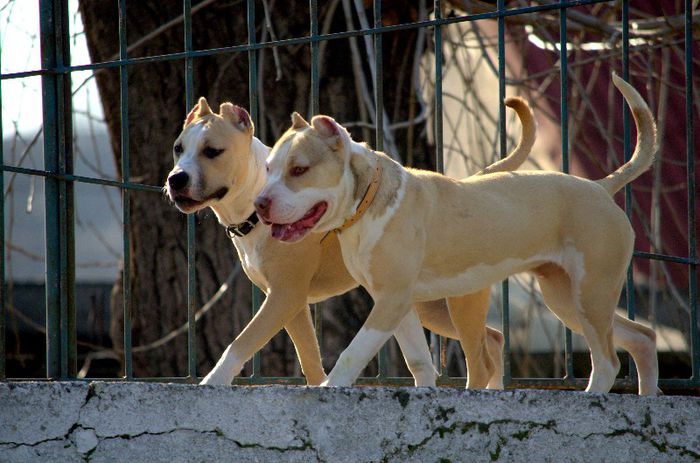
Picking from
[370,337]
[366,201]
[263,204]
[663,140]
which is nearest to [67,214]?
[263,204]

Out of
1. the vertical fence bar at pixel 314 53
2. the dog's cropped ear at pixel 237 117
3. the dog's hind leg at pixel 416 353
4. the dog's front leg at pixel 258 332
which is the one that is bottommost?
the dog's hind leg at pixel 416 353

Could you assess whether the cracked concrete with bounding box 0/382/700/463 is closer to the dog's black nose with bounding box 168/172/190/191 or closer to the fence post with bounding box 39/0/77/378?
the dog's black nose with bounding box 168/172/190/191

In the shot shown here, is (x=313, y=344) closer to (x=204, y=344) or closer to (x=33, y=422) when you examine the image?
(x=33, y=422)

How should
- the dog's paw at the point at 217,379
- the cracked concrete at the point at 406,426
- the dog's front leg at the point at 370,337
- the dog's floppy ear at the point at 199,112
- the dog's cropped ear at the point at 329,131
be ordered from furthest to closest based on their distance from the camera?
the dog's floppy ear at the point at 199,112, the dog's paw at the point at 217,379, the dog's cropped ear at the point at 329,131, the dog's front leg at the point at 370,337, the cracked concrete at the point at 406,426

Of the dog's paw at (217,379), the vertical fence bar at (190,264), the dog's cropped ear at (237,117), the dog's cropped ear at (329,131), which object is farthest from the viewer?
the vertical fence bar at (190,264)

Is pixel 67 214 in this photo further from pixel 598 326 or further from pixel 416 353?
pixel 598 326

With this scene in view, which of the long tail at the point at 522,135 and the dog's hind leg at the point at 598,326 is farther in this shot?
the long tail at the point at 522,135

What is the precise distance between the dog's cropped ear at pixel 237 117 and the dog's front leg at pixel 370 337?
1000 mm

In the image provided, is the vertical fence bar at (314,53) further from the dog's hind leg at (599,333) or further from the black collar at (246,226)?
the dog's hind leg at (599,333)

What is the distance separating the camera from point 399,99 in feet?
23.1

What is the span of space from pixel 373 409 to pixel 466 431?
0.84 feet

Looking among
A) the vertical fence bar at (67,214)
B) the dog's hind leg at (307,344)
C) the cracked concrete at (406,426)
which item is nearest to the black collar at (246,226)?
the dog's hind leg at (307,344)

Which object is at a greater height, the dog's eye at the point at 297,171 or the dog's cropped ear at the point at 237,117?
the dog's cropped ear at the point at 237,117

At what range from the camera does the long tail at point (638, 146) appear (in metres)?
4.16
